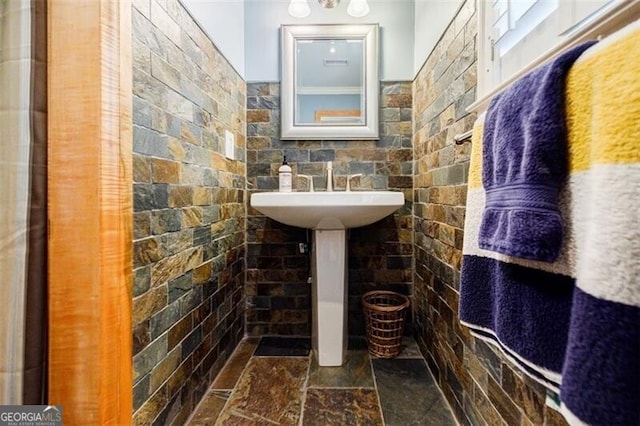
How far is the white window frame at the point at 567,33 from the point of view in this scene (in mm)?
451

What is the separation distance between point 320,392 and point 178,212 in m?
0.95

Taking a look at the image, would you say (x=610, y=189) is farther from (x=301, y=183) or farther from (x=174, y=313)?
(x=301, y=183)

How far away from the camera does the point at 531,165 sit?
0.47m

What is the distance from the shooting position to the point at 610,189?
1.17 ft

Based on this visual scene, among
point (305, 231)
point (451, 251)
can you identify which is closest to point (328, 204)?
point (451, 251)

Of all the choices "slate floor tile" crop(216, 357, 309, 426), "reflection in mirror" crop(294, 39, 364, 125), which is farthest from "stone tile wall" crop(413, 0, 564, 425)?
"slate floor tile" crop(216, 357, 309, 426)

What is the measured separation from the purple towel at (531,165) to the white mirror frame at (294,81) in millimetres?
1212

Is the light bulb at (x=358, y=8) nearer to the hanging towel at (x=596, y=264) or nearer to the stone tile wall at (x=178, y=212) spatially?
the stone tile wall at (x=178, y=212)

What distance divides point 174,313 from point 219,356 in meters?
0.52

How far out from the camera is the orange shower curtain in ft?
2.10

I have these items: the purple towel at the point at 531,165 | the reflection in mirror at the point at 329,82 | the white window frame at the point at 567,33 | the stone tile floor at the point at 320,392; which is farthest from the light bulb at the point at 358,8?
the stone tile floor at the point at 320,392

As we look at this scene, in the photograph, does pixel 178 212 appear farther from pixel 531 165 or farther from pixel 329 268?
pixel 531 165

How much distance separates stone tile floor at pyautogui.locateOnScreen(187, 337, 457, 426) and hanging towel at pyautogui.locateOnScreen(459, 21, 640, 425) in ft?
2.74

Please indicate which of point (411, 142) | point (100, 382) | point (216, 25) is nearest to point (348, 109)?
point (411, 142)
